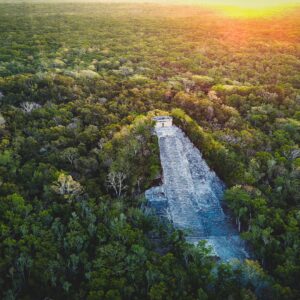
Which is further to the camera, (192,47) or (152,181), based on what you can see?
(192,47)

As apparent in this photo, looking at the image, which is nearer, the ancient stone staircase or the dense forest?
the dense forest

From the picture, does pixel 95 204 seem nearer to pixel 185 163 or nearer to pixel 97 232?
pixel 97 232

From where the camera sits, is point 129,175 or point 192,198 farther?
point 129,175

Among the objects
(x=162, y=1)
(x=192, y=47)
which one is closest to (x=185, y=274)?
(x=192, y=47)

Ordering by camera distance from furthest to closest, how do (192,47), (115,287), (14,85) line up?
1. (192,47)
2. (14,85)
3. (115,287)

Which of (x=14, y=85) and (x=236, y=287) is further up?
(x=14, y=85)

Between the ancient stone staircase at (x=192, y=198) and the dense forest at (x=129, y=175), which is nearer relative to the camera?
the dense forest at (x=129, y=175)

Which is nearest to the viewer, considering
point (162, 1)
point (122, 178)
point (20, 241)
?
point (20, 241)

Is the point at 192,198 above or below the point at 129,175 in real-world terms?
below
